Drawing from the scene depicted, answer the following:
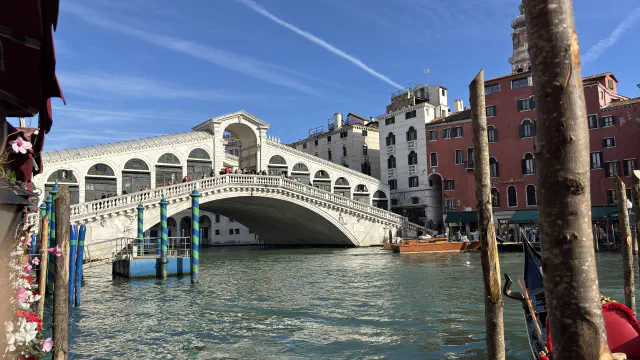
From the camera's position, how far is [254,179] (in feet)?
77.4

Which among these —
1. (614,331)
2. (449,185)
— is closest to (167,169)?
(449,185)

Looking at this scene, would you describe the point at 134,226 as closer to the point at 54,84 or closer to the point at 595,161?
the point at 54,84

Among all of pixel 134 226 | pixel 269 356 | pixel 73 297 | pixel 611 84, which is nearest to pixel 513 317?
pixel 269 356

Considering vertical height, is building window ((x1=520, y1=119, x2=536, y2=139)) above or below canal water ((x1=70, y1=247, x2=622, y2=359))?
above

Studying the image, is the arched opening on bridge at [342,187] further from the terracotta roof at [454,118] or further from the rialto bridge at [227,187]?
the terracotta roof at [454,118]

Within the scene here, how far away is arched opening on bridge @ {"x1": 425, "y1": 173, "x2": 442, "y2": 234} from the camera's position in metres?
30.3

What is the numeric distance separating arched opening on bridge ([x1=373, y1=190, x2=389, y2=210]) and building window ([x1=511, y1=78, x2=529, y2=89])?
10.3m

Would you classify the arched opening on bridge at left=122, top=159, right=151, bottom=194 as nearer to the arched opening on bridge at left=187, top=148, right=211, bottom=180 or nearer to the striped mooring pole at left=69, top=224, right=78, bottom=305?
the arched opening on bridge at left=187, top=148, right=211, bottom=180

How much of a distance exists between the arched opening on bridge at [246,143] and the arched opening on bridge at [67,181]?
915 centimetres

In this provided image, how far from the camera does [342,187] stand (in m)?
31.4

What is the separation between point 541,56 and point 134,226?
19829 mm

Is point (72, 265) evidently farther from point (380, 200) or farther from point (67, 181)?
point (380, 200)

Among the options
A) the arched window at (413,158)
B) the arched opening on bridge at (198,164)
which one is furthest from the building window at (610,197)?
the arched opening on bridge at (198,164)

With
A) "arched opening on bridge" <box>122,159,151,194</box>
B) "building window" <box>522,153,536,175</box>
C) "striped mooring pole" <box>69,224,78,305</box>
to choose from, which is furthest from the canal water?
"building window" <box>522,153,536,175</box>
